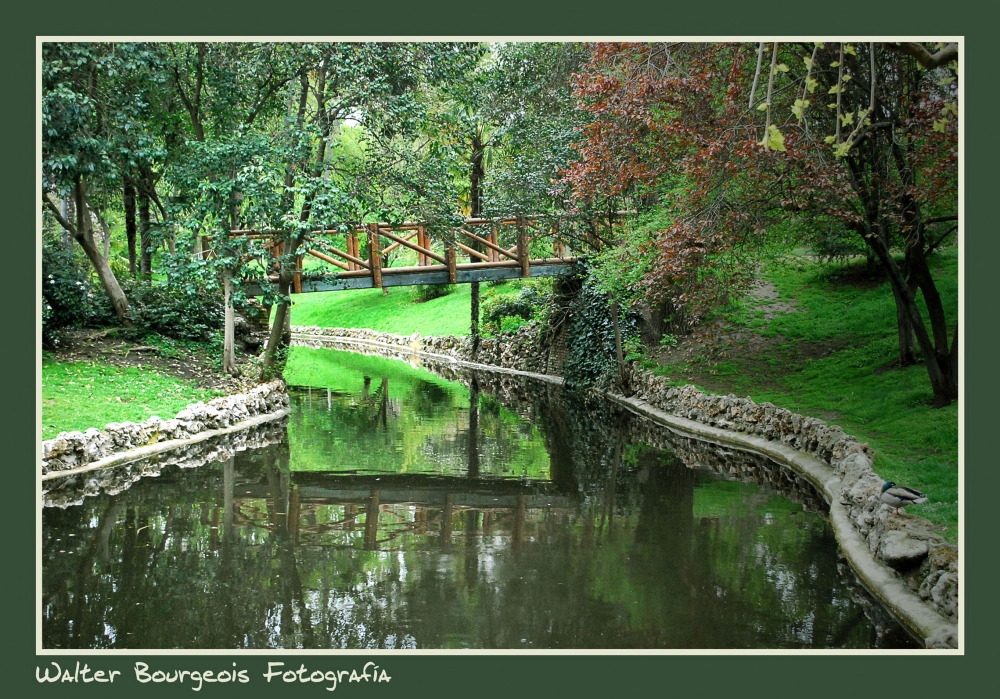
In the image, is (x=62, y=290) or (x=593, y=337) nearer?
(x=62, y=290)

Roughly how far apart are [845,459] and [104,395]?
974 cm

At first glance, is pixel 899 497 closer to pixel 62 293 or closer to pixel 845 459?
pixel 845 459

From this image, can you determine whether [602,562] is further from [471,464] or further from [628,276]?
[628,276]

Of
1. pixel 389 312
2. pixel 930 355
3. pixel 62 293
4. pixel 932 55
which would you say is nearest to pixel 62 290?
pixel 62 293

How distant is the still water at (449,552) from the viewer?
5.97m

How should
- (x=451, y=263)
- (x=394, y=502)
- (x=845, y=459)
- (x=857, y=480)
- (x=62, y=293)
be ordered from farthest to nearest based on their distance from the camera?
(x=451, y=263) < (x=62, y=293) < (x=845, y=459) < (x=394, y=502) < (x=857, y=480)

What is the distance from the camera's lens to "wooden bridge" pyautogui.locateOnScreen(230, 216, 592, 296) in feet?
53.3

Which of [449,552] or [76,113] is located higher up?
[76,113]

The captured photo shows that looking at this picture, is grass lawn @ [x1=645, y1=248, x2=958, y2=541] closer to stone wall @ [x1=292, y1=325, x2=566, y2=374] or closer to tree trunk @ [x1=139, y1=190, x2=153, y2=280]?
stone wall @ [x1=292, y1=325, x2=566, y2=374]

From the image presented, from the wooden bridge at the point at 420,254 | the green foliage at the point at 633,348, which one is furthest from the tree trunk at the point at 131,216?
the green foliage at the point at 633,348

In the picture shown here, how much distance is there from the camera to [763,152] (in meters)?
9.45

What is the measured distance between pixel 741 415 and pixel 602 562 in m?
7.01

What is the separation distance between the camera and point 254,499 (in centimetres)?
981

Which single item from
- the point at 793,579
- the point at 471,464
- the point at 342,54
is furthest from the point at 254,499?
the point at 342,54
